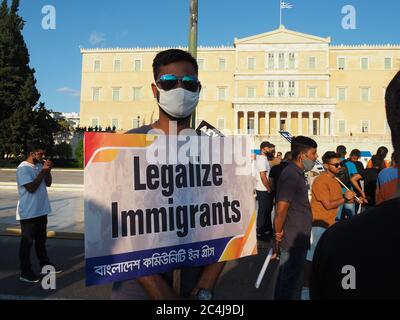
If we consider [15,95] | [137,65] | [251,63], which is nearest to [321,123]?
[251,63]

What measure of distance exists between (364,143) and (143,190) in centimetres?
5157

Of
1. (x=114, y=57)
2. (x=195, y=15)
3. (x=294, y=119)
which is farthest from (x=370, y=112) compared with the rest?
(x=195, y=15)

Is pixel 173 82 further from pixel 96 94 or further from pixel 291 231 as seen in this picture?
pixel 96 94

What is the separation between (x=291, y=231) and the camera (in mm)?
3898

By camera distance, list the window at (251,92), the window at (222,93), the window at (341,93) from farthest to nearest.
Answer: the window at (222,93)
the window at (251,92)
the window at (341,93)

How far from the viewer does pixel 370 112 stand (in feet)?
198

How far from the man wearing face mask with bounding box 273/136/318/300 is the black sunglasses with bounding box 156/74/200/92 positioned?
2.23m

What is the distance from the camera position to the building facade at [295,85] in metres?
58.8

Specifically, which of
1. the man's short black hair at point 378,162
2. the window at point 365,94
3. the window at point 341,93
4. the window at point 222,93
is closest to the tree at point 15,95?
the window at point 222,93

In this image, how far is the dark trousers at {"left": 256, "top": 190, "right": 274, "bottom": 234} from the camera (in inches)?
317

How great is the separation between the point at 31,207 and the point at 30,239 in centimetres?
42

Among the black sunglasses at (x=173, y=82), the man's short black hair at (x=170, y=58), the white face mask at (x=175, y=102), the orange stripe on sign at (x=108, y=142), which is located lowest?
the orange stripe on sign at (x=108, y=142)

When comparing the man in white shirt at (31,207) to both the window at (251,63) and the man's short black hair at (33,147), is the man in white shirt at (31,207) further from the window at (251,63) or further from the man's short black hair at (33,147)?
the window at (251,63)

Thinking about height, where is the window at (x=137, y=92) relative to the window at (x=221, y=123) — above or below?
above
